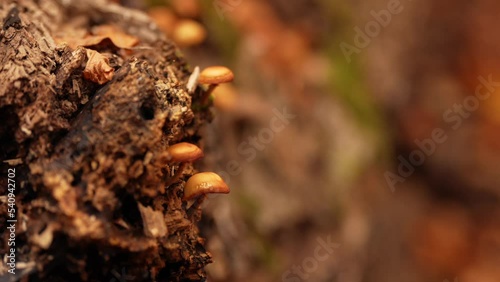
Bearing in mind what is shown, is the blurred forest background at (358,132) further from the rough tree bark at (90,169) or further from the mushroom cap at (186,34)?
the rough tree bark at (90,169)

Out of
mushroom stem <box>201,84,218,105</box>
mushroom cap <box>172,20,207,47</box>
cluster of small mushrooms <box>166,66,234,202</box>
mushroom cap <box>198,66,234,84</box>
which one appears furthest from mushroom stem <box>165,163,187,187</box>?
mushroom cap <box>172,20,207,47</box>

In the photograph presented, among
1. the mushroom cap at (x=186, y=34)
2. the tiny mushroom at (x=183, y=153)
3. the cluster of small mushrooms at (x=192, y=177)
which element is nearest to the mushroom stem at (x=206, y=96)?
the cluster of small mushrooms at (x=192, y=177)

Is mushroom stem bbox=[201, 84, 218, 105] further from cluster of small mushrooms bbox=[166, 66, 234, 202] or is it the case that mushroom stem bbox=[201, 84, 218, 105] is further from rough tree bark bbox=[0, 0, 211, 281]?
cluster of small mushrooms bbox=[166, 66, 234, 202]

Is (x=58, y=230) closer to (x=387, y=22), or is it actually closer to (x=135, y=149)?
(x=135, y=149)

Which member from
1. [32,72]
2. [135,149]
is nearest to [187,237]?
[135,149]

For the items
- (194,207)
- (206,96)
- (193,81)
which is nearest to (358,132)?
(206,96)

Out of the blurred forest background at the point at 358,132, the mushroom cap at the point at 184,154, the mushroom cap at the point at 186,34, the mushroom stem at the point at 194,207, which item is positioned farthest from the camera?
the blurred forest background at the point at 358,132
